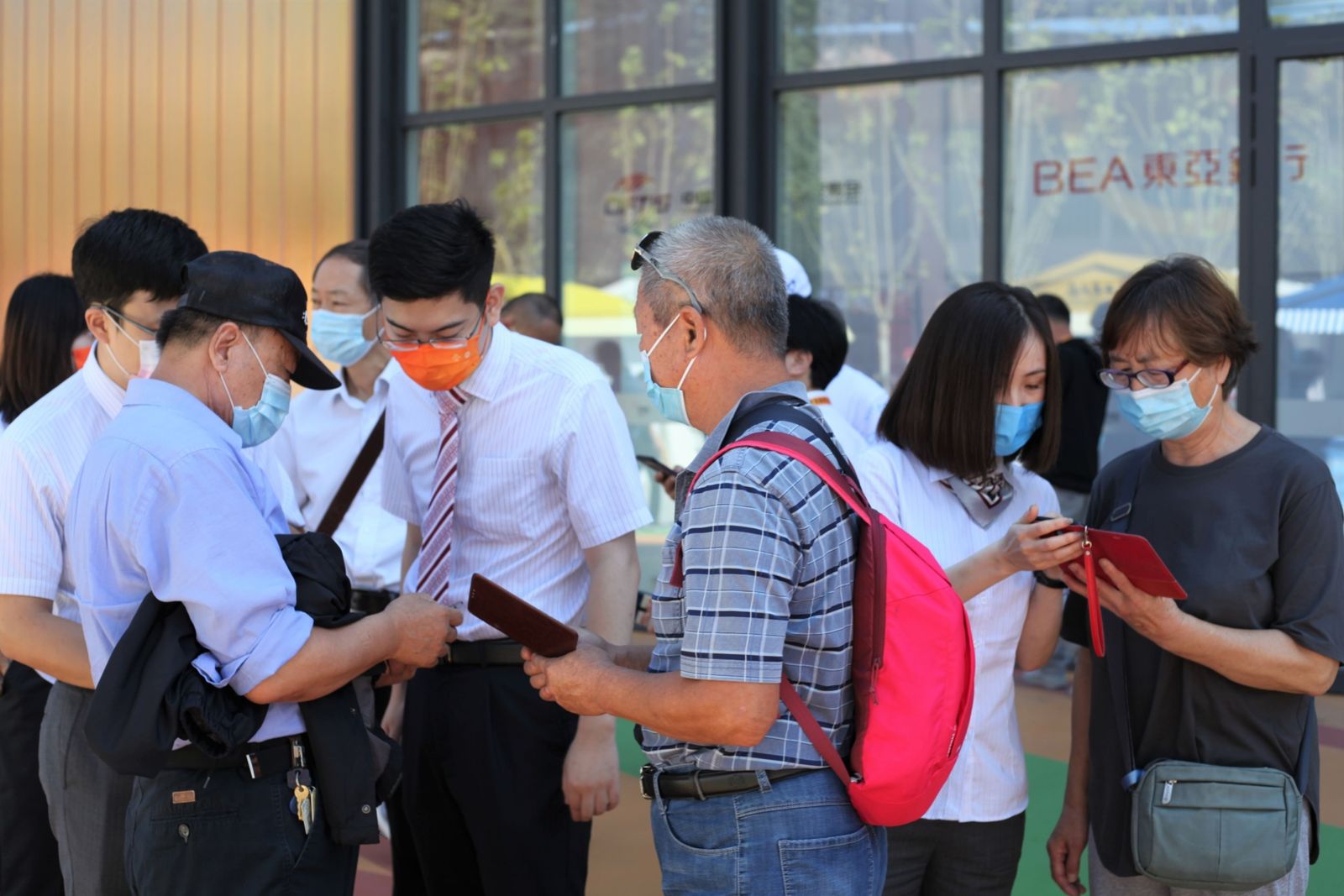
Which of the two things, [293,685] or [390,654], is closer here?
[293,685]

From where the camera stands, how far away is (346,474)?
439cm

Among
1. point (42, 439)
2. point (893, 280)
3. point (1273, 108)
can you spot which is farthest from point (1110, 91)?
point (42, 439)

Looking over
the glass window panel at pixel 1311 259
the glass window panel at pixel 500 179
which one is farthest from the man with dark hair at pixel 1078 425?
the glass window panel at pixel 500 179

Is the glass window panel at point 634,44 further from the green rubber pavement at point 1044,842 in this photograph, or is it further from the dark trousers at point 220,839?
the dark trousers at point 220,839

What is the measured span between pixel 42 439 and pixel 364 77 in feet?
23.4

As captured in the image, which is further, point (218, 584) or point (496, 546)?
point (496, 546)

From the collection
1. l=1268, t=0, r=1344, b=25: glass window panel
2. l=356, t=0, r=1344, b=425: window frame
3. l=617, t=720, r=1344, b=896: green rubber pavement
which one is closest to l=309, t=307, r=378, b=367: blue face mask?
l=617, t=720, r=1344, b=896: green rubber pavement

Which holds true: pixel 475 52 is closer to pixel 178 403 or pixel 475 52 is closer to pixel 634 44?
pixel 634 44

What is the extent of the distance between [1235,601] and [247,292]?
1.95m

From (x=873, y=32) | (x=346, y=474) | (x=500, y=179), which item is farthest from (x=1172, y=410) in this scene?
(x=500, y=179)

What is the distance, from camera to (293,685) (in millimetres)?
2504

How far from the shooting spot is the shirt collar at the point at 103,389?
324 cm

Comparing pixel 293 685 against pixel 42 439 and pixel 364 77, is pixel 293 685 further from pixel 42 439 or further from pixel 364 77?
pixel 364 77

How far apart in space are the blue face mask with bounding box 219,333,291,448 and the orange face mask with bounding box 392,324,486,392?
1.50 feet
